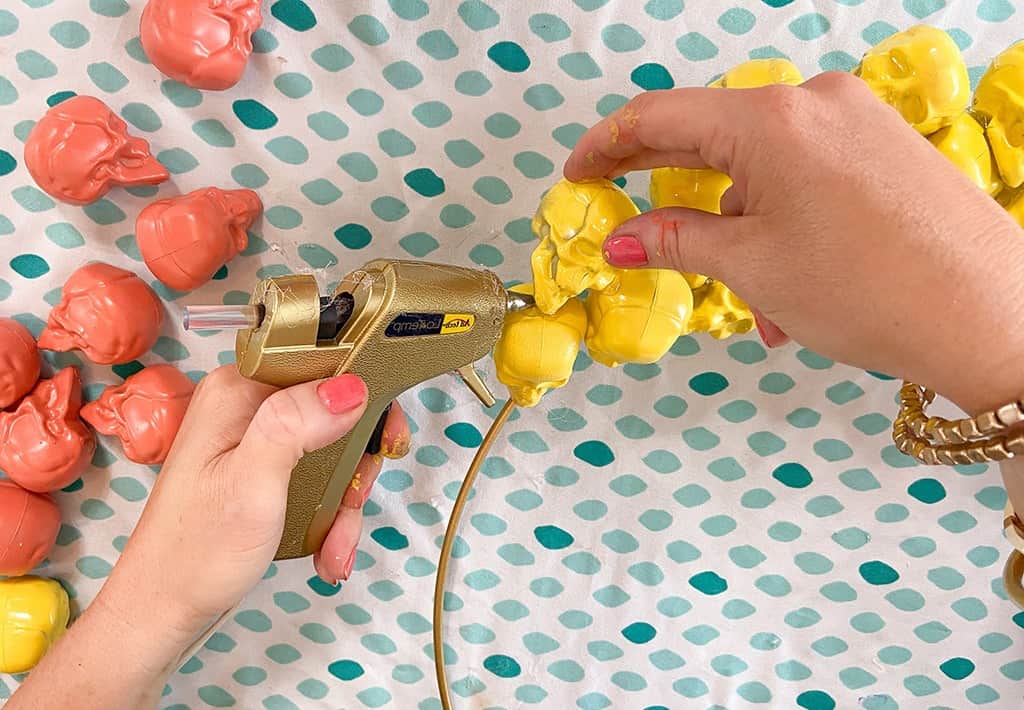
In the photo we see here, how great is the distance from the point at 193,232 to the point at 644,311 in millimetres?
406

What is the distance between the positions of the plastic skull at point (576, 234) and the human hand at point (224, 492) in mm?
176

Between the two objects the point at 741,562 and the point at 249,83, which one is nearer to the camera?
the point at 249,83

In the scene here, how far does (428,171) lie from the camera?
76 cm

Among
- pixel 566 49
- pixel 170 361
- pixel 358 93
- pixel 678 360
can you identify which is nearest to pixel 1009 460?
pixel 678 360

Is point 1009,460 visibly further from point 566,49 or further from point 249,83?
point 249,83

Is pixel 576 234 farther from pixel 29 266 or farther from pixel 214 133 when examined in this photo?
pixel 29 266

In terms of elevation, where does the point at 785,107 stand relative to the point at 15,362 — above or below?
above

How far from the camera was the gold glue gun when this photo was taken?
58cm

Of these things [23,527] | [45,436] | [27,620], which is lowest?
[27,620]

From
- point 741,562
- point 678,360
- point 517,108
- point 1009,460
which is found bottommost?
point 741,562

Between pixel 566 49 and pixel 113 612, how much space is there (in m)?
0.62

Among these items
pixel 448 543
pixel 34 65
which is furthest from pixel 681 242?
pixel 34 65

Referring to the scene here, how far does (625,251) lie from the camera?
1.95 feet

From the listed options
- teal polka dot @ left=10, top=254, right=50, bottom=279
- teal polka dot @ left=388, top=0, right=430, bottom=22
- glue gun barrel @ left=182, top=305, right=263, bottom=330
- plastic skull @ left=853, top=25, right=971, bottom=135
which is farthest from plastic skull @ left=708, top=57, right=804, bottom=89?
teal polka dot @ left=10, top=254, right=50, bottom=279
